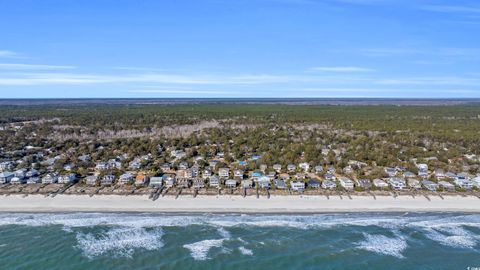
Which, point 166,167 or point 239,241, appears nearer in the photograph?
point 239,241

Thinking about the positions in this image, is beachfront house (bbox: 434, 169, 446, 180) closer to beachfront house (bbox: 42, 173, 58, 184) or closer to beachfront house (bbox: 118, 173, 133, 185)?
beachfront house (bbox: 118, 173, 133, 185)

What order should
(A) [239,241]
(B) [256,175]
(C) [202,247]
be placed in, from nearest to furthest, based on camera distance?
(C) [202,247] → (A) [239,241] → (B) [256,175]

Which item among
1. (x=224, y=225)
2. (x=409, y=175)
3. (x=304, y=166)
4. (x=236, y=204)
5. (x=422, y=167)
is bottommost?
(x=224, y=225)

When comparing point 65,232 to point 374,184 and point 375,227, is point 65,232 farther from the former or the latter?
point 374,184

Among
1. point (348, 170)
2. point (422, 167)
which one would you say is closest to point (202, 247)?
point (348, 170)

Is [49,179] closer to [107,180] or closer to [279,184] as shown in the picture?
[107,180]

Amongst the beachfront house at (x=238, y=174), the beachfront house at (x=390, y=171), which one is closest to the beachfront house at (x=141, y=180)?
the beachfront house at (x=238, y=174)

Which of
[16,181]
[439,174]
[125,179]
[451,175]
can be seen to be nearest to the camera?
[16,181]

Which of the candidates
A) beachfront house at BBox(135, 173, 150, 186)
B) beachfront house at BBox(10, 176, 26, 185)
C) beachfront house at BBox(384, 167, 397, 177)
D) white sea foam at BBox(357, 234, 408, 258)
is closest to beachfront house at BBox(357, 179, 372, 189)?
beachfront house at BBox(384, 167, 397, 177)
